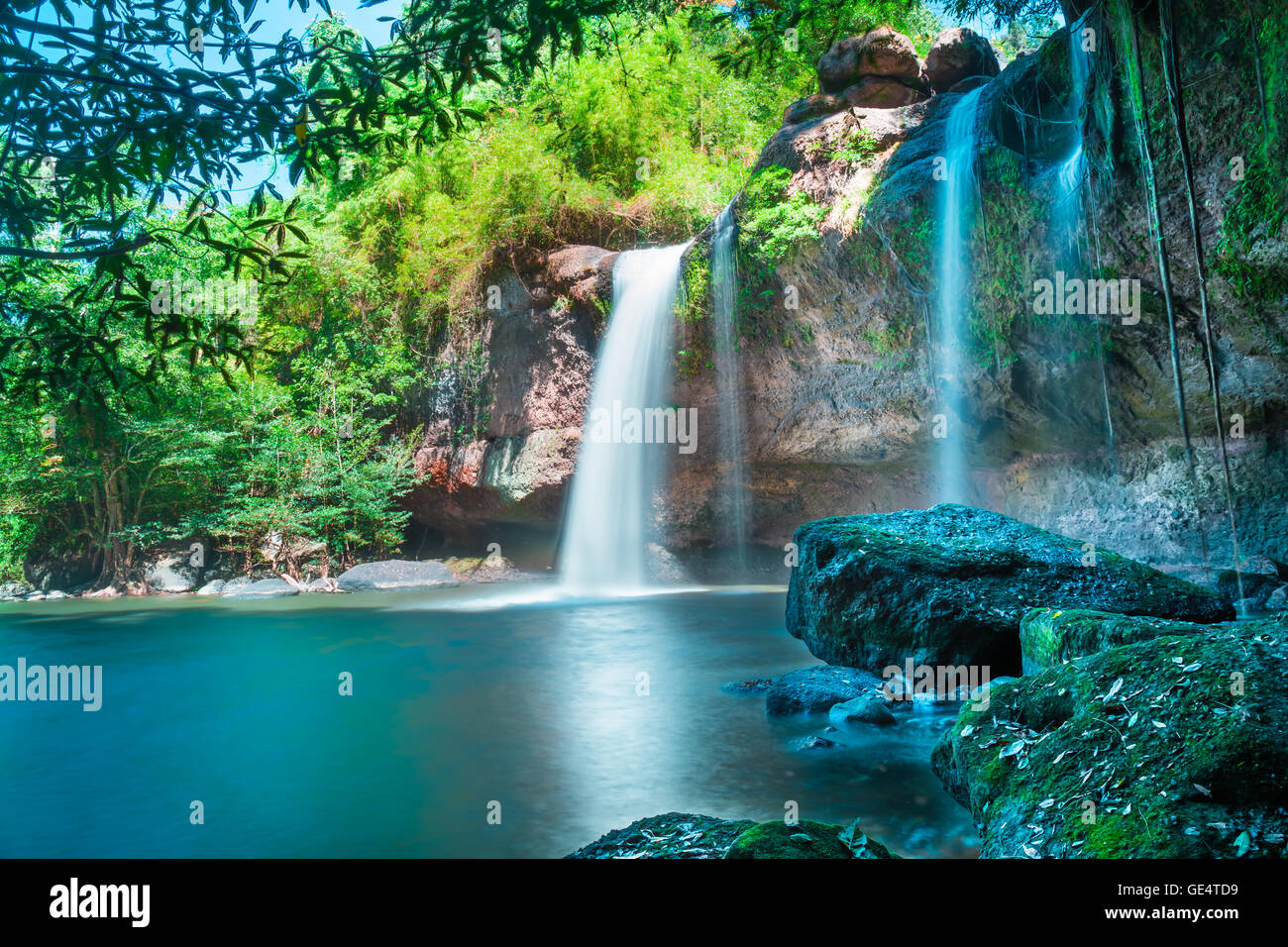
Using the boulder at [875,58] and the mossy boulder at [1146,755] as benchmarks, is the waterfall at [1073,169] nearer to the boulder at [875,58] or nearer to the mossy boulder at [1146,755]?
the boulder at [875,58]

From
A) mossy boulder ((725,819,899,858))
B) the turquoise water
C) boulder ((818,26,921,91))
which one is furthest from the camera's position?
boulder ((818,26,921,91))

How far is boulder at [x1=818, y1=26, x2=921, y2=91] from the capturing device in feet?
40.3

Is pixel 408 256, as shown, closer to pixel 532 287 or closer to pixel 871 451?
pixel 532 287

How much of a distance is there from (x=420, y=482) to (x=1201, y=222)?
14827 mm

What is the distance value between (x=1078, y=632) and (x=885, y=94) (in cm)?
1043

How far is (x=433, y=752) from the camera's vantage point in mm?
5250

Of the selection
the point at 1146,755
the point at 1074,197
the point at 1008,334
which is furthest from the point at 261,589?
the point at 1146,755

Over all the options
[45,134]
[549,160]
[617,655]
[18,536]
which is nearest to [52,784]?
[45,134]

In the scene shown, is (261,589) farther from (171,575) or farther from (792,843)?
(792,843)

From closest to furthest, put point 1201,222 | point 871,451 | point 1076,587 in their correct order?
1. point 1076,587
2. point 1201,222
3. point 871,451

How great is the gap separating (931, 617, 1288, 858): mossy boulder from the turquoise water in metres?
0.58

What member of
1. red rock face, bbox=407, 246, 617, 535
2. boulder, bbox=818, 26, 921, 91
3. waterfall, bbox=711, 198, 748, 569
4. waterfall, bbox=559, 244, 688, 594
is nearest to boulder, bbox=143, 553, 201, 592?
red rock face, bbox=407, 246, 617, 535

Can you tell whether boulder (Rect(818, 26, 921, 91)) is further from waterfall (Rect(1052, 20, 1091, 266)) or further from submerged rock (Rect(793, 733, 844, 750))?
submerged rock (Rect(793, 733, 844, 750))
